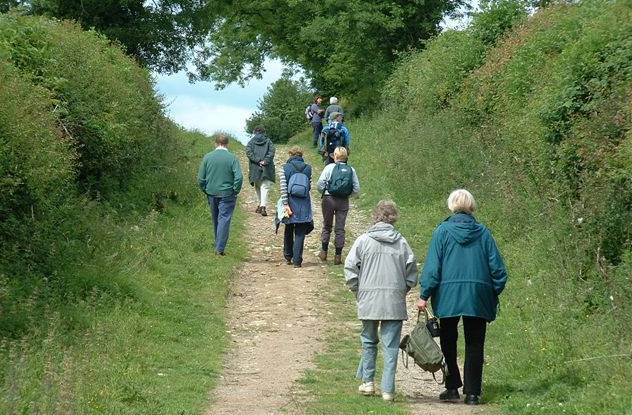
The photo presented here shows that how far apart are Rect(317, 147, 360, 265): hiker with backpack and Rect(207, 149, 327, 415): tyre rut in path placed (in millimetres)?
717

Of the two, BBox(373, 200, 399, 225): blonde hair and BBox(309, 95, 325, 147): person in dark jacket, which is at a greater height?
BBox(309, 95, 325, 147): person in dark jacket

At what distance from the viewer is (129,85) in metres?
20.9

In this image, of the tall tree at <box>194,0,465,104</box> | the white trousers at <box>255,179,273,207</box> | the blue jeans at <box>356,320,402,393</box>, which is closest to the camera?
the blue jeans at <box>356,320,402,393</box>

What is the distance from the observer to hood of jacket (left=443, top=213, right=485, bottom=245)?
964 centimetres

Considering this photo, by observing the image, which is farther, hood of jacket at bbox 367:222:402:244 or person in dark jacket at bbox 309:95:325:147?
person in dark jacket at bbox 309:95:325:147

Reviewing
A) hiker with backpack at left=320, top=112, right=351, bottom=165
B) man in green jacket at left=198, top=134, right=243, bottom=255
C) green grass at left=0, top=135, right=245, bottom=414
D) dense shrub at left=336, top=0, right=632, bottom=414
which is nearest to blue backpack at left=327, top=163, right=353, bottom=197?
man in green jacket at left=198, top=134, right=243, bottom=255

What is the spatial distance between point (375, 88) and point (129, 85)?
17587 mm

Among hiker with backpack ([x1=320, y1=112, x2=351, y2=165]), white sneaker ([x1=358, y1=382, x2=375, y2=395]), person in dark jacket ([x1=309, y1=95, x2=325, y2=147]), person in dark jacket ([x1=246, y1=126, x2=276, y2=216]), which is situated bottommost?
white sneaker ([x1=358, y1=382, x2=375, y2=395])

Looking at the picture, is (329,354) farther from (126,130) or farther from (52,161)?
(126,130)

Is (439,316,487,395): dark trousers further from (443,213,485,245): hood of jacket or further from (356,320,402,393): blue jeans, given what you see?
(443,213,485,245): hood of jacket

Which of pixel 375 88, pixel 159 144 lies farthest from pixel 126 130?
pixel 375 88

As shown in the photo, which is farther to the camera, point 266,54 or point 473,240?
point 266,54

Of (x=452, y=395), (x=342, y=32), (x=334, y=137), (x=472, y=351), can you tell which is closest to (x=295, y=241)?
(x=452, y=395)

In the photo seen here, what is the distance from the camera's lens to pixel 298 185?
16.4 metres
